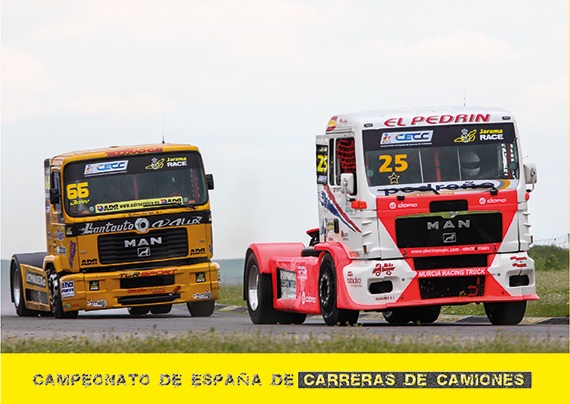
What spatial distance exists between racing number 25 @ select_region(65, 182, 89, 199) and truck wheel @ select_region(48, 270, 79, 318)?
198cm

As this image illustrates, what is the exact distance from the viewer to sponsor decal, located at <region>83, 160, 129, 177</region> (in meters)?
25.9

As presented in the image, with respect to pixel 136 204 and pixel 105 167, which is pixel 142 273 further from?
pixel 105 167

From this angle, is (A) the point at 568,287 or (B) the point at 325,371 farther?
(A) the point at 568,287

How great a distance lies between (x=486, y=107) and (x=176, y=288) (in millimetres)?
8629

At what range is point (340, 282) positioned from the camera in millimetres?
19766

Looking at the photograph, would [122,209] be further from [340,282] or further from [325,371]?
[325,371]

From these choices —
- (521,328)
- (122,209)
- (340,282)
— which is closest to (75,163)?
(122,209)

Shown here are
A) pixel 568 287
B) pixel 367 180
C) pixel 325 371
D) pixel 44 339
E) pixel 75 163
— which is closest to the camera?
pixel 325 371

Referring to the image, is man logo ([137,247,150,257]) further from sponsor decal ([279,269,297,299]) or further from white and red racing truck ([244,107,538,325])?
white and red racing truck ([244,107,538,325])

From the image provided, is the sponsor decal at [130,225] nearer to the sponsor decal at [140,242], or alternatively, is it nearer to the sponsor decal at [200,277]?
the sponsor decal at [140,242]

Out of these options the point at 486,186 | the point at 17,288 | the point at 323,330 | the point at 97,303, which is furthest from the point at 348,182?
the point at 17,288

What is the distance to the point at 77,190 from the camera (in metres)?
25.9

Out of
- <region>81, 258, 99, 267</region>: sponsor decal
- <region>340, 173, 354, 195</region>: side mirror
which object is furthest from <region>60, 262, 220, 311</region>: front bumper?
<region>340, 173, 354, 195</region>: side mirror

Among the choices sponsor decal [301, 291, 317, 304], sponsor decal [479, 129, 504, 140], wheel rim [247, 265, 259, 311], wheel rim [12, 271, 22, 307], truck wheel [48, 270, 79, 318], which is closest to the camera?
sponsor decal [479, 129, 504, 140]
